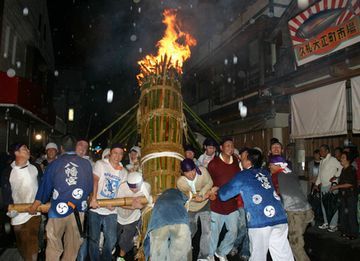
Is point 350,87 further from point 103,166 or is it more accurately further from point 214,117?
point 214,117

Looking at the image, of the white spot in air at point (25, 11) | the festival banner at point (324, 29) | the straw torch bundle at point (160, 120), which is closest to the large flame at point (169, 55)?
the straw torch bundle at point (160, 120)

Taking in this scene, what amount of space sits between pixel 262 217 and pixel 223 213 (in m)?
1.40

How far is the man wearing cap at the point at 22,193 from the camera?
4.71 meters

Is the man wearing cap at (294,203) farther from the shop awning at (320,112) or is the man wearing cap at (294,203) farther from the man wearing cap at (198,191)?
the shop awning at (320,112)

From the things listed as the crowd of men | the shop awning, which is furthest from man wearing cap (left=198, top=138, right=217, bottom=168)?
the shop awning

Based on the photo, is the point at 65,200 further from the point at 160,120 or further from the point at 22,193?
the point at 160,120

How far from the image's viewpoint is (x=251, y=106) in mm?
15195

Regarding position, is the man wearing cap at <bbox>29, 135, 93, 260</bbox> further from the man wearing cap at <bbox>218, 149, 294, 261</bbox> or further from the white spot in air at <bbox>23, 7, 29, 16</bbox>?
the white spot in air at <bbox>23, 7, 29, 16</bbox>

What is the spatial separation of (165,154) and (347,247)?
4739 mm

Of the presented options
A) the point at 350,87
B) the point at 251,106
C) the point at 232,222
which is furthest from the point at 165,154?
the point at 251,106

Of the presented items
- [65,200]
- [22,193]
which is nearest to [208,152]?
[65,200]

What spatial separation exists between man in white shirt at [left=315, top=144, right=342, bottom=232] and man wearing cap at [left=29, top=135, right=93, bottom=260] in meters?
6.37

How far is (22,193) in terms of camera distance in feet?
15.6

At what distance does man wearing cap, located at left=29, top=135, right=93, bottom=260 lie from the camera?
433 cm
